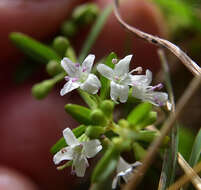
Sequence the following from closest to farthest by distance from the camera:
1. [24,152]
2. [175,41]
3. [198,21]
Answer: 1. [24,152]
2. [198,21]
3. [175,41]

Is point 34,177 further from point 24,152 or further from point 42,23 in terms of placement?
point 42,23

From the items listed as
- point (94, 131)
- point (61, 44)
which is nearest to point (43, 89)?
point (61, 44)

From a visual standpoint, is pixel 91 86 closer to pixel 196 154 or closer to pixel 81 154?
pixel 81 154

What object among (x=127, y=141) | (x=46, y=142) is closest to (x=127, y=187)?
(x=127, y=141)

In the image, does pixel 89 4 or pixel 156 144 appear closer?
pixel 156 144

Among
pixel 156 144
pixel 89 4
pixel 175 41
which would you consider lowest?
pixel 175 41

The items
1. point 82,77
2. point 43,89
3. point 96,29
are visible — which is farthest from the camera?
point 96,29

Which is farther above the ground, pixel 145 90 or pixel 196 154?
pixel 145 90

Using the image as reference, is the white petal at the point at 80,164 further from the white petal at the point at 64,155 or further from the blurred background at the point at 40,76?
the blurred background at the point at 40,76
